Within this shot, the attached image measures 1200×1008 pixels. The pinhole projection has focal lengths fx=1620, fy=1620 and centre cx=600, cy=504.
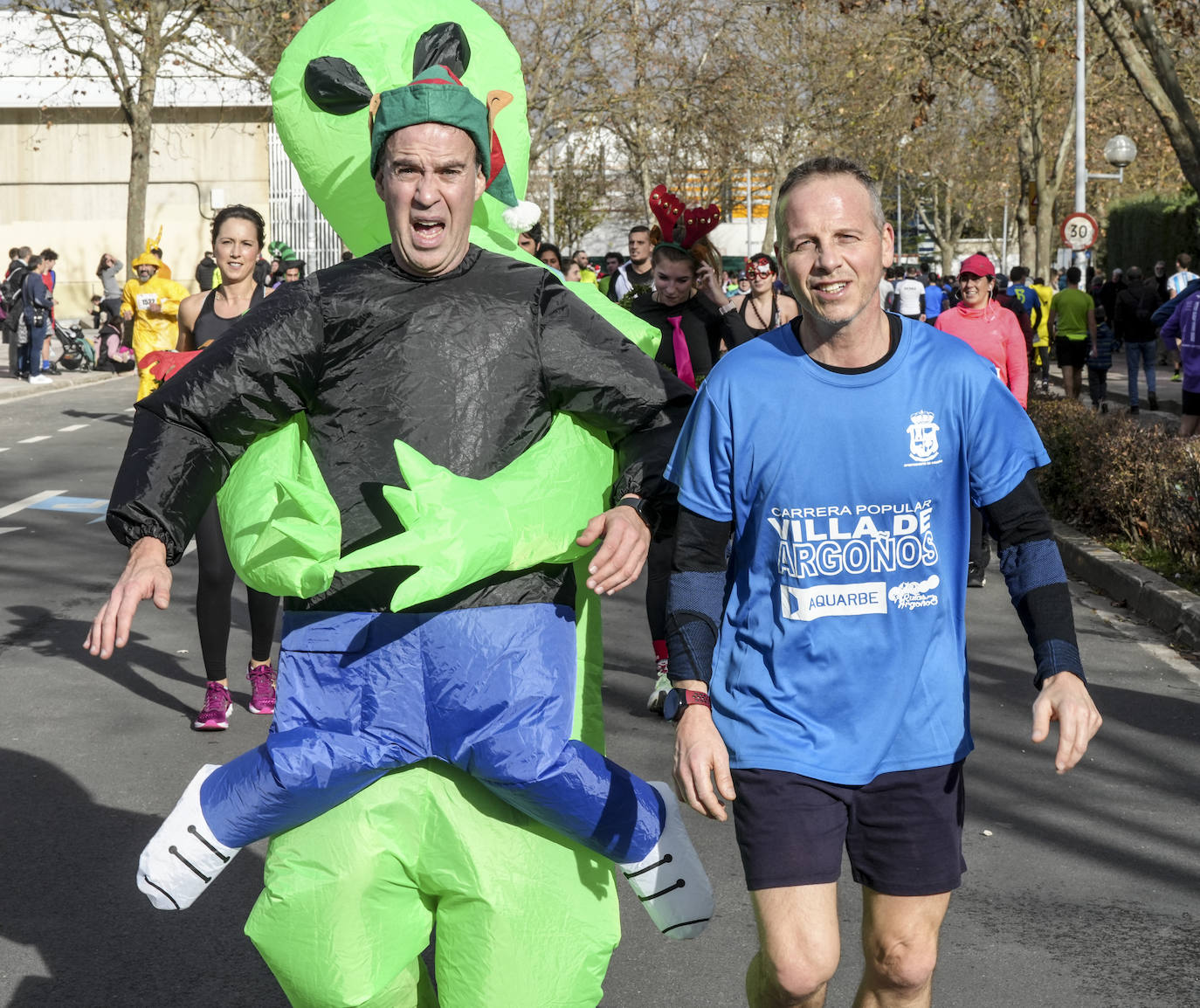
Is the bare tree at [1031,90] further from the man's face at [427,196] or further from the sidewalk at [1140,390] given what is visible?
the man's face at [427,196]

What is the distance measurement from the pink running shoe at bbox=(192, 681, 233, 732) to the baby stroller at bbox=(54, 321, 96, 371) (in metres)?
21.6

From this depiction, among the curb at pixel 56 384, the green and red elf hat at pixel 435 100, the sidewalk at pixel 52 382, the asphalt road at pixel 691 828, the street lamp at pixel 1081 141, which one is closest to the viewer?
the green and red elf hat at pixel 435 100

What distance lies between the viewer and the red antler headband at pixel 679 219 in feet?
24.7

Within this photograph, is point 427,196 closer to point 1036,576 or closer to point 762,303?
point 1036,576

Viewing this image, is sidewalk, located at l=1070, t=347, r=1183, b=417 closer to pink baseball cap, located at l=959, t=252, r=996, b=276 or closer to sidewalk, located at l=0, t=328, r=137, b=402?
pink baseball cap, located at l=959, t=252, r=996, b=276

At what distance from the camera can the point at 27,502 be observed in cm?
1262

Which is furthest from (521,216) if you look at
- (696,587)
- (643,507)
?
(696,587)

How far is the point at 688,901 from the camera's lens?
3.28m

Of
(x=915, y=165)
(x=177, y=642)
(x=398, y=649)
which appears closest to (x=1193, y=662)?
(x=177, y=642)

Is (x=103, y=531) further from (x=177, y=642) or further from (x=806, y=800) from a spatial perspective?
(x=806, y=800)

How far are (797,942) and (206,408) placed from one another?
1536 mm

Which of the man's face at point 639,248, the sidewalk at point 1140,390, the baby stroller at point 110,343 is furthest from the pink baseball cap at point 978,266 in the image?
the baby stroller at point 110,343

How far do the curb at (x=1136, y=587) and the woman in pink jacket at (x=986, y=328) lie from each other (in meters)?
0.72

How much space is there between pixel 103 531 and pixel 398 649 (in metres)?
8.80
